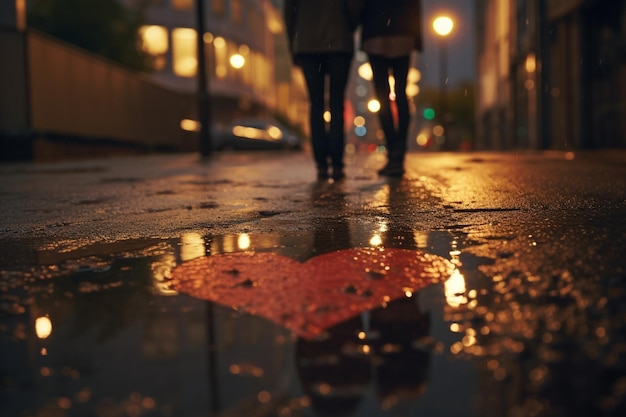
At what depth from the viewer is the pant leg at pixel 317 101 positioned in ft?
22.7

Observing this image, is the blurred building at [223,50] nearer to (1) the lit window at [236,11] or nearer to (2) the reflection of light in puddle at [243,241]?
(1) the lit window at [236,11]

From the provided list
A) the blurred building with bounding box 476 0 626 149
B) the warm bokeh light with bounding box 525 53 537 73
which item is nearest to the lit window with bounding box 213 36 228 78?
the blurred building with bounding box 476 0 626 149

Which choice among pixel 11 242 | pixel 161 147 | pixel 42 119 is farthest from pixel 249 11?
pixel 11 242

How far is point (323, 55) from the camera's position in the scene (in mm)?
6883

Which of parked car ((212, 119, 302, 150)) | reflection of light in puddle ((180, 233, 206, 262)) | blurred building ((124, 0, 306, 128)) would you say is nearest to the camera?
reflection of light in puddle ((180, 233, 206, 262))

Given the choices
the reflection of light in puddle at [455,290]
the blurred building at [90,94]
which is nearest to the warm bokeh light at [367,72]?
the reflection of light in puddle at [455,290]

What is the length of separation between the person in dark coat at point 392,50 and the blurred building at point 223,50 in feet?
113

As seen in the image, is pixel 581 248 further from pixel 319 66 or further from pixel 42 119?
pixel 42 119

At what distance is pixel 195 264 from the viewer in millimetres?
2654

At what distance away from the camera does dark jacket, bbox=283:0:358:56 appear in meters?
6.63

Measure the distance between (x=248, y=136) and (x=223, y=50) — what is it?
19.4 meters

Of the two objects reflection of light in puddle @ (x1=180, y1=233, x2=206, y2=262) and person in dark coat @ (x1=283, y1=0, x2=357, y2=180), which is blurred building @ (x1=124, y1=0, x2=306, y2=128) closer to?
person in dark coat @ (x1=283, y1=0, x2=357, y2=180)

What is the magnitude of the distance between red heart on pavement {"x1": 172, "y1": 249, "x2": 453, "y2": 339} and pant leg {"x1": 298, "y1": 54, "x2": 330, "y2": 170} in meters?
4.24

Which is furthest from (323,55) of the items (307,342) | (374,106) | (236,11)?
(236,11)
